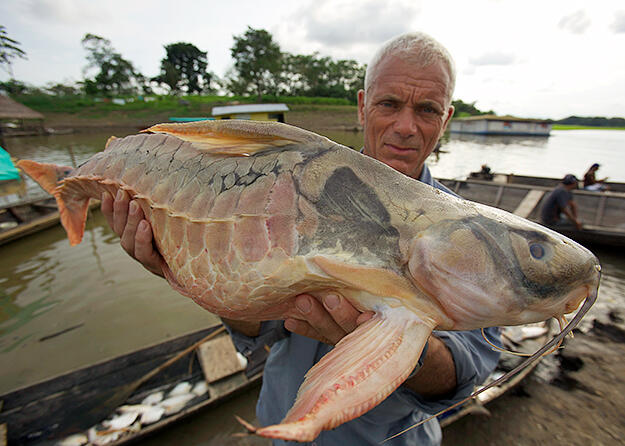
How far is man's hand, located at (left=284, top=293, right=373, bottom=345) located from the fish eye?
65cm

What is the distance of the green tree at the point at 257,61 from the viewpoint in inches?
1909

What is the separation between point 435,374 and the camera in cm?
152

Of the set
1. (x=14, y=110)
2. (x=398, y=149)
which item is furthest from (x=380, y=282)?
(x=14, y=110)

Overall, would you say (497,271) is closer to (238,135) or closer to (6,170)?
(238,135)

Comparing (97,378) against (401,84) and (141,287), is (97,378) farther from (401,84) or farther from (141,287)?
(401,84)

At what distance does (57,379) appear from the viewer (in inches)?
141

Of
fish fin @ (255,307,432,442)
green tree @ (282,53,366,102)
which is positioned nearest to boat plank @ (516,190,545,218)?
fish fin @ (255,307,432,442)

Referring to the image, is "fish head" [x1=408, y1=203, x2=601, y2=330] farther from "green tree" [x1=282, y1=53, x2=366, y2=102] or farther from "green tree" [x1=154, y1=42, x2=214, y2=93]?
"green tree" [x1=154, y1=42, x2=214, y2=93]

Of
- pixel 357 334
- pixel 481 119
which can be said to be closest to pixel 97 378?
pixel 357 334

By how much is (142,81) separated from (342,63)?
39.2 metres

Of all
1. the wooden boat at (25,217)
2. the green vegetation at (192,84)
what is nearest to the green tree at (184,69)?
the green vegetation at (192,84)

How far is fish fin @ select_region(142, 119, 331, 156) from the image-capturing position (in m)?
1.34

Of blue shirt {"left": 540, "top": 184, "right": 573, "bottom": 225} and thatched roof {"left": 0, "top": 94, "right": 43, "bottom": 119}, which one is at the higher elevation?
thatched roof {"left": 0, "top": 94, "right": 43, "bottom": 119}

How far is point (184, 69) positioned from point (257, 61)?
65.6 feet
